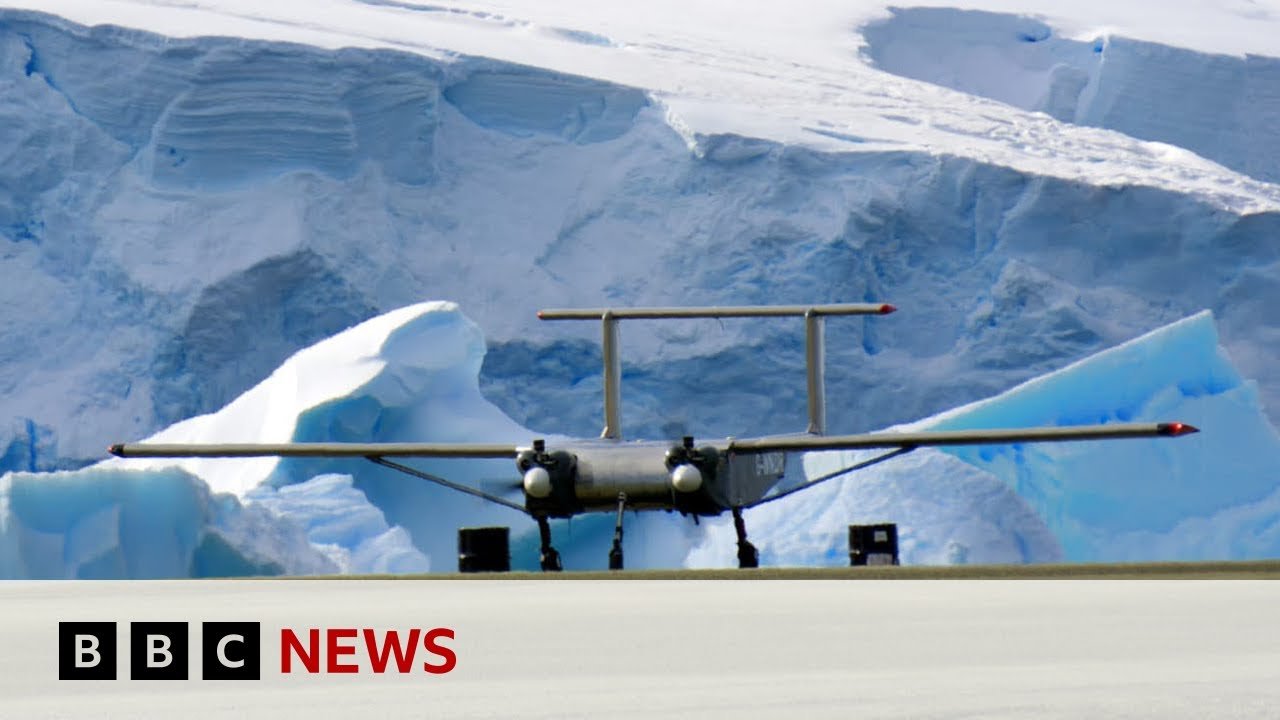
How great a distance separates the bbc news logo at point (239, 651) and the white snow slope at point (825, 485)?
45.2ft

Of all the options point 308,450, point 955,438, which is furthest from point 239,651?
point 955,438

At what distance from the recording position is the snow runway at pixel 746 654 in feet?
15.2

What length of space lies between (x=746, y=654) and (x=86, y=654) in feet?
7.23

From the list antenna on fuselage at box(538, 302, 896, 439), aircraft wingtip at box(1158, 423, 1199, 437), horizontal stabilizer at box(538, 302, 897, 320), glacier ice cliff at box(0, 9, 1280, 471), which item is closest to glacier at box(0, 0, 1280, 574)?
glacier ice cliff at box(0, 9, 1280, 471)

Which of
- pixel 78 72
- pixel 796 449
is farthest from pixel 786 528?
pixel 78 72

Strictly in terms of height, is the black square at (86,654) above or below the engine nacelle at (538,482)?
below

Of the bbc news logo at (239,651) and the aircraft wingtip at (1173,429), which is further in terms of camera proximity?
the aircraft wingtip at (1173,429)

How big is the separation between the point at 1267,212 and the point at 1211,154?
842 centimetres

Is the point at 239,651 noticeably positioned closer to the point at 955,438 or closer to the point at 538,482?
the point at 538,482

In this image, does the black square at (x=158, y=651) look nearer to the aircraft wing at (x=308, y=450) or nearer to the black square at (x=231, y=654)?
the black square at (x=231, y=654)

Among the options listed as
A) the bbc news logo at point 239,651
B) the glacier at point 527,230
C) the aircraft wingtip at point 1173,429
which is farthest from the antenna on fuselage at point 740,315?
the bbc news logo at point 239,651

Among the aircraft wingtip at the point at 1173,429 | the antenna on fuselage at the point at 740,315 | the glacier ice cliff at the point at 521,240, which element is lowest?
the aircraft wingtip at the point at 1173,429

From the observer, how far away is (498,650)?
21.4ft

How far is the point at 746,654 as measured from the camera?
20.5ft
